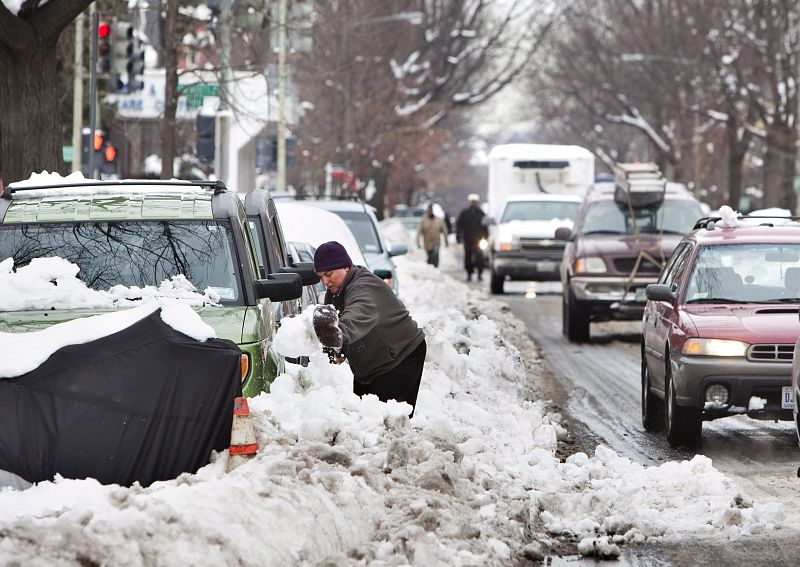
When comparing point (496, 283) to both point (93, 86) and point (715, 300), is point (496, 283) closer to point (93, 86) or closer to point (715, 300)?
point (93, 86)

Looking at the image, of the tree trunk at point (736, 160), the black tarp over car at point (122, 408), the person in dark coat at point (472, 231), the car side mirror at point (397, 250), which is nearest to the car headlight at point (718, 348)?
the black tarp over car at point (122, 408)

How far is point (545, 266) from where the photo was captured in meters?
31.1

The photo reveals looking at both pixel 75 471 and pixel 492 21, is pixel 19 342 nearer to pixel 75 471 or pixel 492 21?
pixel 75 471

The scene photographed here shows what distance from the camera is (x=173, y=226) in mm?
9602

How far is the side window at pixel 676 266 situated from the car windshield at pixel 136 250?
15.3ft

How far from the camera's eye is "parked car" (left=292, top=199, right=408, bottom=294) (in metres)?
19.4

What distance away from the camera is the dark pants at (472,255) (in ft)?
124

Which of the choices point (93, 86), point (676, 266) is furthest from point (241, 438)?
point (93, 86)

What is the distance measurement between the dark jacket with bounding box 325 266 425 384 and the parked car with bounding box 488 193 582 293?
68.7 ft

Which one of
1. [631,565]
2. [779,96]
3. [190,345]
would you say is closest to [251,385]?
[190,345]

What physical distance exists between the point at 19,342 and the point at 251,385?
1410 mm

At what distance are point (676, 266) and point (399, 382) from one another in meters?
4.62

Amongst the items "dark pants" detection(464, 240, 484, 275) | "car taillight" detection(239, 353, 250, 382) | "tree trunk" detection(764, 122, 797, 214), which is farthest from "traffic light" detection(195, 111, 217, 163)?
"tree trunk" detection(764, 122, 797, 214)

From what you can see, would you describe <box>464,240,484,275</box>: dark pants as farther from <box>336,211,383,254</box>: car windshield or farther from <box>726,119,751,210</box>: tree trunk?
<box>726,119,751,210</box>: tree trunk
